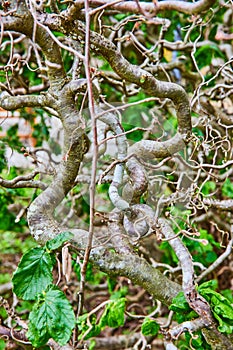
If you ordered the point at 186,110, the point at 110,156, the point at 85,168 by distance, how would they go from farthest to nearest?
the point at 85,168
the point at 110,156
the point at 186,110

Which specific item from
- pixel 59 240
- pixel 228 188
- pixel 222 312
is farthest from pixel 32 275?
pixel 228 188

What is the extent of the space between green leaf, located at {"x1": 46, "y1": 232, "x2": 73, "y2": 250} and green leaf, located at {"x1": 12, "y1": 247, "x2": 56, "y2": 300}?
0.02 metres

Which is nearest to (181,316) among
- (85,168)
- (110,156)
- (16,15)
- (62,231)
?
(62,231)

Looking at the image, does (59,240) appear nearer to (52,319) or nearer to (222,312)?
(52,319)

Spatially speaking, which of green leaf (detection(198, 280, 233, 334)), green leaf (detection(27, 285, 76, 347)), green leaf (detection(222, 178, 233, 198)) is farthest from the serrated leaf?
green leaf (detection(222, 178, 233, 198))

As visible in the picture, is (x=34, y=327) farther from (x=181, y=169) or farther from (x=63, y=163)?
(x=181, y=169)

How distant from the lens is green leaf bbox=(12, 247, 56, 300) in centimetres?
81

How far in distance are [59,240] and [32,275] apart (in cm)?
7

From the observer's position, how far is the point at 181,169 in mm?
1468

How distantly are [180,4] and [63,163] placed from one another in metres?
0.46

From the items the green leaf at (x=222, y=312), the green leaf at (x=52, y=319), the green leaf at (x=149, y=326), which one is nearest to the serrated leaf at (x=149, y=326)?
the green leaf at (x=149, y=326)

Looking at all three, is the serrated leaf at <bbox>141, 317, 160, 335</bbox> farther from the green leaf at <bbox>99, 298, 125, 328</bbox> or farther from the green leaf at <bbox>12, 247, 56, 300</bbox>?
the green leaf at <bbox>12, 247, 56, 300</bbox>

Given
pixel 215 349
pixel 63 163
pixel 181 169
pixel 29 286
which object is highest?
pixel 63 163

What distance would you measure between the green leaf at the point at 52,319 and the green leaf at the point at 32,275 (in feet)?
0.08
